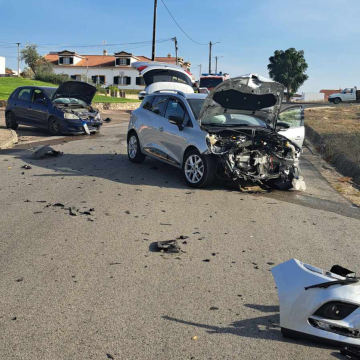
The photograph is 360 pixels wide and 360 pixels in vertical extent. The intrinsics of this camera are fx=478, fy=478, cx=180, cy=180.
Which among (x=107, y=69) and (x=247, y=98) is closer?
(x=247, y=98)

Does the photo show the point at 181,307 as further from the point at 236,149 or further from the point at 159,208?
the point at 236,149

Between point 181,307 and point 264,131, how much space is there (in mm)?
5668

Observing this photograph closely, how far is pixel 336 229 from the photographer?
268 inches

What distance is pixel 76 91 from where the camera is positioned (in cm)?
1766

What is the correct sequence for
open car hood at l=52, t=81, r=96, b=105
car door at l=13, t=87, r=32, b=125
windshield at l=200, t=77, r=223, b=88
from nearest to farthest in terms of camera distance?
1. open car hood at l=52, t=81, r=96, b=105
2. car door at l=13, t=87, r=32, b=125
3. windshield at l=200, t=77, r=223, b=88

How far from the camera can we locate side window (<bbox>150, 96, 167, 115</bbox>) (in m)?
10.5

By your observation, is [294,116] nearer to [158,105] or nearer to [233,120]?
[233,120]

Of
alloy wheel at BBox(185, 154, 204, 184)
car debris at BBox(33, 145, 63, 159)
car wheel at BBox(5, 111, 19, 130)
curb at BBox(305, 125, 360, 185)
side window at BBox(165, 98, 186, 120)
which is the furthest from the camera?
car wheel at BBox(5, 111, 19, 130)

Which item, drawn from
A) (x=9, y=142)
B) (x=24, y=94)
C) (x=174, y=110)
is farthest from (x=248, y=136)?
(x=24, y=94)

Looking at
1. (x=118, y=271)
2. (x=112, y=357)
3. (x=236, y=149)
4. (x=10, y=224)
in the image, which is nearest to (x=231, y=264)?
(x=118, y=271)

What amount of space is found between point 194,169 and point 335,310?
231 inches

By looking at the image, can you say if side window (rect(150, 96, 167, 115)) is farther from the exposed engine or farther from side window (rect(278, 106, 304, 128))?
side window (rect(278, 106, 304, 128))

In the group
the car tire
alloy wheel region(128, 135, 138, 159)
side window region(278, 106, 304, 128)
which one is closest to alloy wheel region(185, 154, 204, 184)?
alloy wheel region(128, 135, 138, 159)

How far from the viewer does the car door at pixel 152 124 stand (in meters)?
10.4
